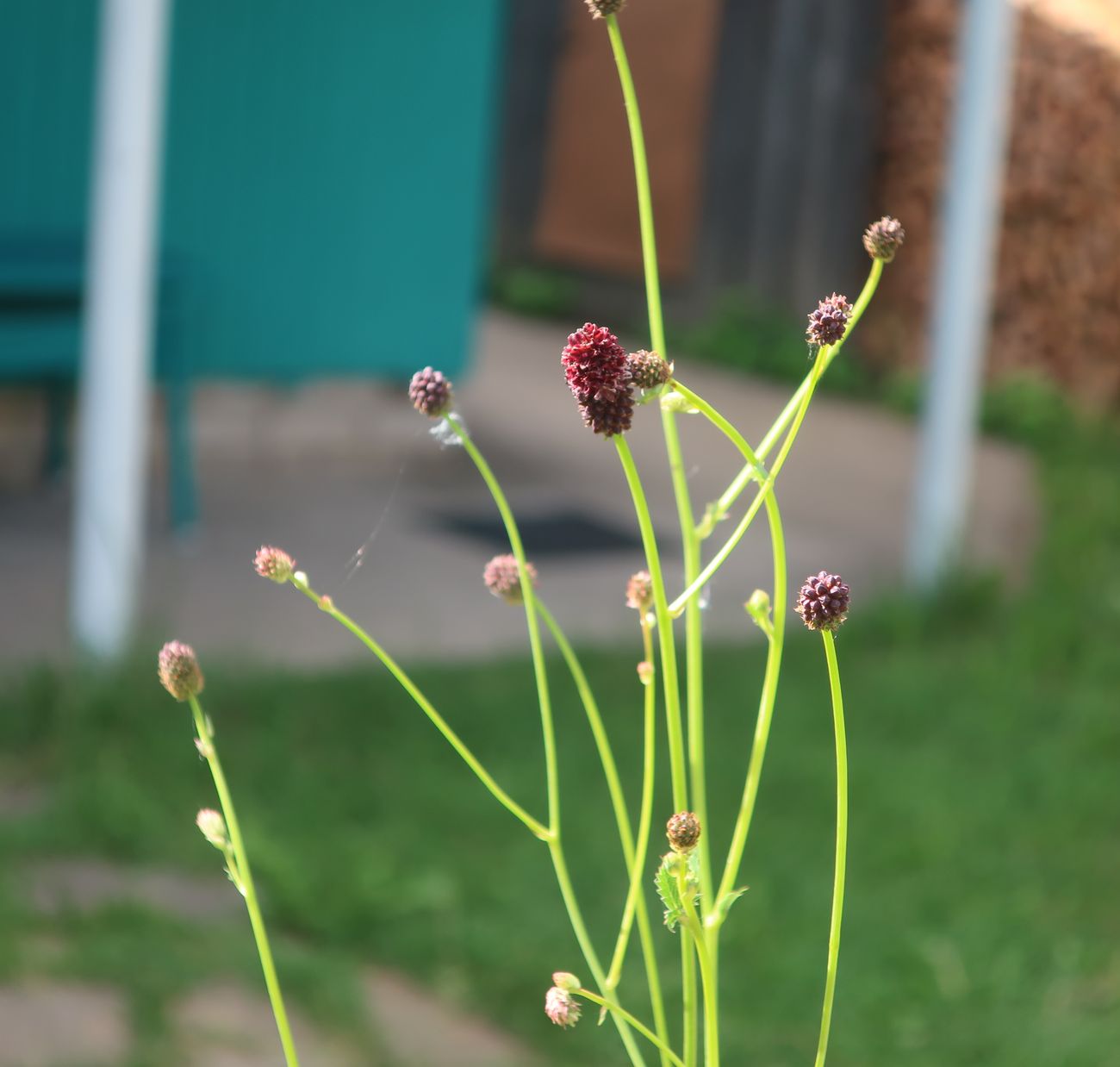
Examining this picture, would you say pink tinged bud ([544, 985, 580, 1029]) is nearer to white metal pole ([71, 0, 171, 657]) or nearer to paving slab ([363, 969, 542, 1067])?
paving slab ([363, 969, 542, 1067])

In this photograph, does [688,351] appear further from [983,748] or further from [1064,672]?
[983,748]

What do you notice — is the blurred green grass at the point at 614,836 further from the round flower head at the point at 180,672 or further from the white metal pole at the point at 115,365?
the round flower head at the point at 180,672

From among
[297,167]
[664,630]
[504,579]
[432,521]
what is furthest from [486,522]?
[664,630]

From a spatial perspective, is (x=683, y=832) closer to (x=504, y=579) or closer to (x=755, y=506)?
(x=755, y=506)

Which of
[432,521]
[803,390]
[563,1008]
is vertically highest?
[803,390]

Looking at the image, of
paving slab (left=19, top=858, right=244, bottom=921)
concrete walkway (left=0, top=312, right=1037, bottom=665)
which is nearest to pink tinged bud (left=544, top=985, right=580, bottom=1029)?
paving slab (left=19, top=858, right=244, bottom=921)

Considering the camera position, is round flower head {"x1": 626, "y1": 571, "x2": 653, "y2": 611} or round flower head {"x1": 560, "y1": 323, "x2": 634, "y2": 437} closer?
round flower head {"x1": 560, "y1": 323, "x2": 634, "y2": 437}

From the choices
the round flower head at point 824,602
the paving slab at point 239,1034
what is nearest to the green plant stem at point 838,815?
the round flower head at point 824,602
